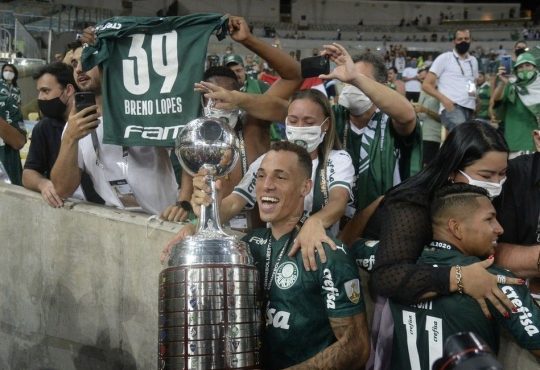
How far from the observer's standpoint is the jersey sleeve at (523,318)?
2730 millimetres

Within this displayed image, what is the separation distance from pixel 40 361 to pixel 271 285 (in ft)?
7.31

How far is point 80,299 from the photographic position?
459 centimetres

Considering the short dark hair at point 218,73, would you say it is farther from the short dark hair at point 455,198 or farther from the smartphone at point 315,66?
the short dark hair at point 455,198

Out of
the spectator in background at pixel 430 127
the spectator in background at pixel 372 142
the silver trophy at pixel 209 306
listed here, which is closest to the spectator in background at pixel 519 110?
the spectator in background at pixel 430 127

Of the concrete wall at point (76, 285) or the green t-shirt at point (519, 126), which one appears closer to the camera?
the concrete wall at point (76, 285)

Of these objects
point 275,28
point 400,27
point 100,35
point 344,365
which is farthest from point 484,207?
point 400,27

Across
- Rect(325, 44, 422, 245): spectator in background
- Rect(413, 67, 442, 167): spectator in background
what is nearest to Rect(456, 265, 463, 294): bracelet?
Rect(325, 44, 422, 245): spectator in background

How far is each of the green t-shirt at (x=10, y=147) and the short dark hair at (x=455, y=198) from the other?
14.9ft

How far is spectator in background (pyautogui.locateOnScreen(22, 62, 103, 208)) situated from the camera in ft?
16.4

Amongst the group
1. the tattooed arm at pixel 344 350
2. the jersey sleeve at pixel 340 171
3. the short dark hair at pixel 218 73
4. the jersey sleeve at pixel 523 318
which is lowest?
the tattooed arm at pixel 344 350

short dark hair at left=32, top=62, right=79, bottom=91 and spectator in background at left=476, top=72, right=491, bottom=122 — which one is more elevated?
spectator in background at left=476, top=72, right=491, bottom=122

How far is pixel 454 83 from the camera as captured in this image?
29.5 ft

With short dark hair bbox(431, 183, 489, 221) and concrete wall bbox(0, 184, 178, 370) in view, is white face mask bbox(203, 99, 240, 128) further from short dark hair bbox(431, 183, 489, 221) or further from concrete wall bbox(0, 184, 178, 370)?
short dark hair bbox(431, 183, 489, 221)

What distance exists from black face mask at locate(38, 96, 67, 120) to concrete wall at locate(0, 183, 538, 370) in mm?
579
